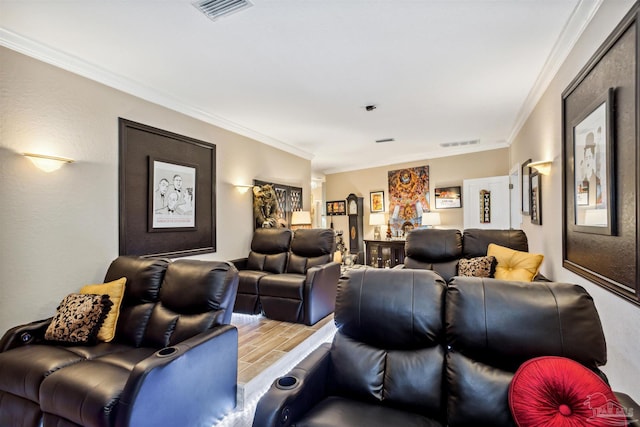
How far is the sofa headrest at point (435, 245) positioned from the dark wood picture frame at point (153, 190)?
270cm

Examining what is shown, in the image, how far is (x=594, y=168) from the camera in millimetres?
1843

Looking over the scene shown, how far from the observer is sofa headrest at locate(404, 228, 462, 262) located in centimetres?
330

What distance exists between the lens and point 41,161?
2422 mm

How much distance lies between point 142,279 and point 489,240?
3.40 meters

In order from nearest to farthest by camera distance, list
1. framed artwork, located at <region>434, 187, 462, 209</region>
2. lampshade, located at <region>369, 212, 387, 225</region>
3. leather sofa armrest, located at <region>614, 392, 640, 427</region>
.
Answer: leather sofa armrest, located at <region>614, 392, 640, 427</region>
framed artwork, located at <region>434, 187, 462, 209</region>
lampshade, located at <region>369, 212, 387, 225</region>

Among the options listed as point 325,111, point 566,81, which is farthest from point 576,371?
point 325,111

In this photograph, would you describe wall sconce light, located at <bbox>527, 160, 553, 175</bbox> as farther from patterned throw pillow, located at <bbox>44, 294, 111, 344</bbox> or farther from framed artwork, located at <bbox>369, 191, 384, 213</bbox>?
framed artwork, located at <bbox>369, 191, 384, 213</bbox>

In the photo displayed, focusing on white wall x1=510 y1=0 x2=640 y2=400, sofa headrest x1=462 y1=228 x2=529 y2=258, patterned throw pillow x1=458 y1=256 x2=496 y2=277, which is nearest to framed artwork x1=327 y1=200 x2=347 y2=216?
white wall x1=510 y1=0 x2=640 y2=400

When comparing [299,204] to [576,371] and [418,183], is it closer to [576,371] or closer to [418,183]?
[418,183]

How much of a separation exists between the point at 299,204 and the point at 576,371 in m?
5.15

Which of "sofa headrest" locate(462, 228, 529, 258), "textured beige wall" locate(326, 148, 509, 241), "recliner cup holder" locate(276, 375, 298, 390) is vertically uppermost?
"textured beige wall" locate(326, 148, 509, 241)

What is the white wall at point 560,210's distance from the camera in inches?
60.5

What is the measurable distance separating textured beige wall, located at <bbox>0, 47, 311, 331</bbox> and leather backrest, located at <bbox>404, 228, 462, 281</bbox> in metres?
3.26

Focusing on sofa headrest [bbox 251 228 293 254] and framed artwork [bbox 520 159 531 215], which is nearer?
framed artwork [bbox 520 159 531 215]
